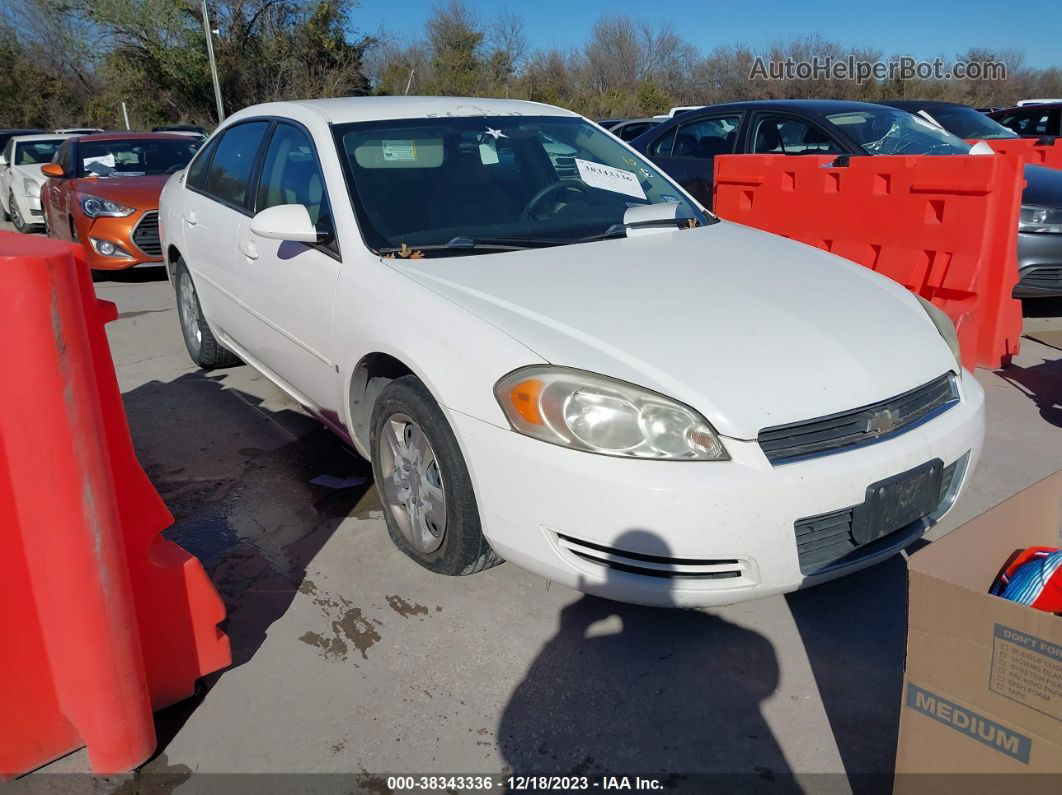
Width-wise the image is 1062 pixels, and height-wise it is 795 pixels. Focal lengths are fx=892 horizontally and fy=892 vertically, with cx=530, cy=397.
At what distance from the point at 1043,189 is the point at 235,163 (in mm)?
5216

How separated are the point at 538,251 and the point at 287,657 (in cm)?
165

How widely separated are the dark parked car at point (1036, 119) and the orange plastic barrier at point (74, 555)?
1328 centimetres

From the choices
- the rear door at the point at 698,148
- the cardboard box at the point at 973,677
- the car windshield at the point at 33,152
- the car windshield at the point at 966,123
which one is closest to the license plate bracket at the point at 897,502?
the cardboard box at the point at 973,677

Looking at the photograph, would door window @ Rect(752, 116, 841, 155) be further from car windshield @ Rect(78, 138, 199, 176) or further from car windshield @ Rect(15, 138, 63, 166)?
car windshield @ Rect(15, 138, 63, 166)

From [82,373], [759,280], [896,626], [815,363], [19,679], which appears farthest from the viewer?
[759,280]

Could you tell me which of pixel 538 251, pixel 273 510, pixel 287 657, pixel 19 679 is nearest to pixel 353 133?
pixel 538 251

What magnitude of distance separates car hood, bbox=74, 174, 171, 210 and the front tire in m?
6.40

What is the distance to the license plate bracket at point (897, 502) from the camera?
2471mm

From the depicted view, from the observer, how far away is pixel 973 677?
5.49 ft

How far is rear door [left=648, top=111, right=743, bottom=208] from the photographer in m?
6.92

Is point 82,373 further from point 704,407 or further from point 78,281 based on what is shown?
point 704,407

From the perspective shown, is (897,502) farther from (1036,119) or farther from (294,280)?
(1036,119)

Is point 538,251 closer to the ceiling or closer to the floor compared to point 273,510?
closer to the ceiling

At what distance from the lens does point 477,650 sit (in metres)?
2.73
